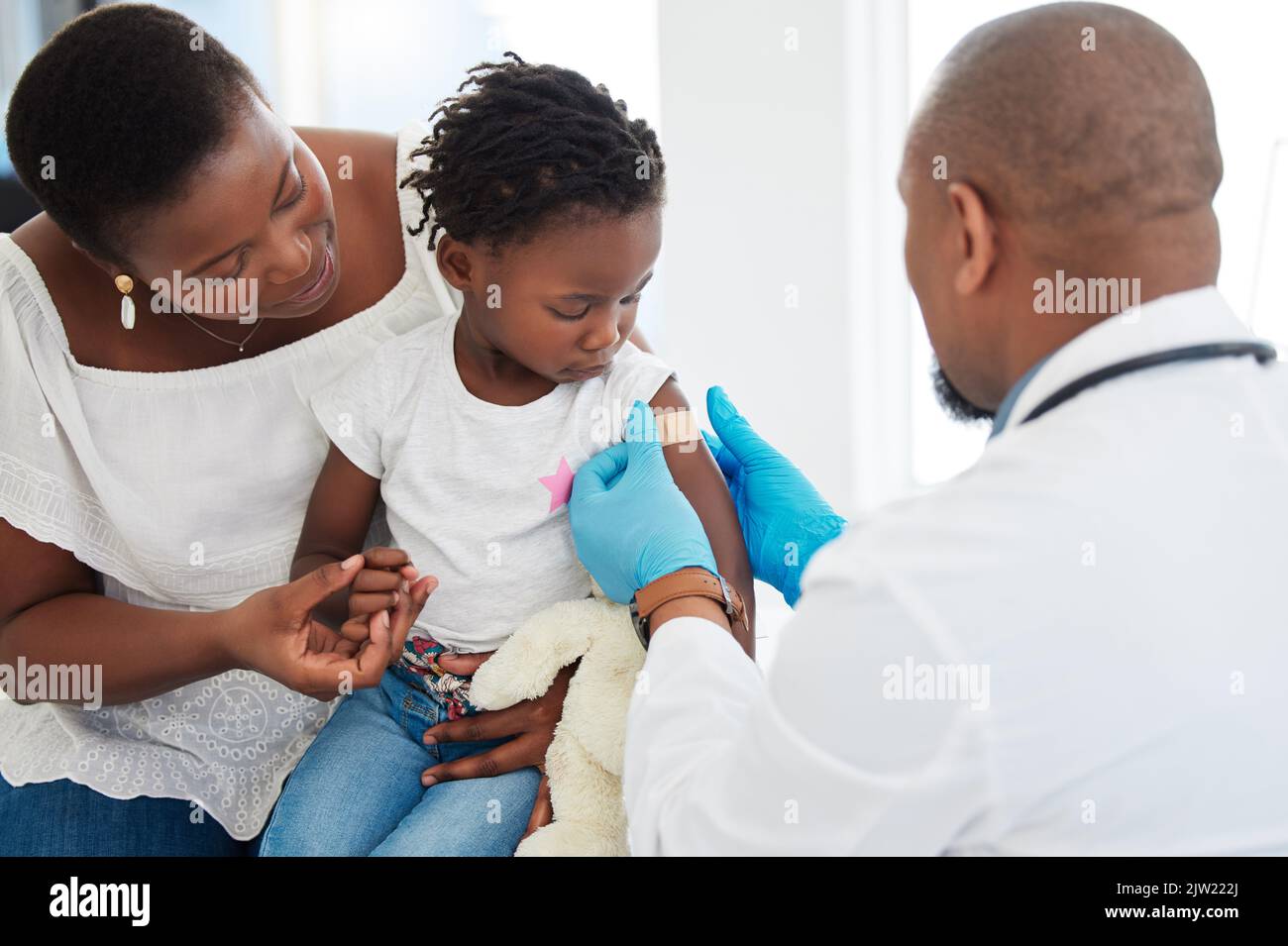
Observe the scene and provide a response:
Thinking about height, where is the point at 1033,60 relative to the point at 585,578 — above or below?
above

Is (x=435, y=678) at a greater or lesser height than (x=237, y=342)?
lesser

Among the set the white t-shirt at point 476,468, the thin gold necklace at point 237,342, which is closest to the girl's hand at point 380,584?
the white t-shirt at point 476,468

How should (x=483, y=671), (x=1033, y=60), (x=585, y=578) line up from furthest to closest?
(x=585, y=578) → (x=483, y=671) → (x=1033, y=60)

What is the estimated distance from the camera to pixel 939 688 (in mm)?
635

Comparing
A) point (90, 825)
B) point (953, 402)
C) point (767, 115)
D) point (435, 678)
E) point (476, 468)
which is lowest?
point (90, 825)

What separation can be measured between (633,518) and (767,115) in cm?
207

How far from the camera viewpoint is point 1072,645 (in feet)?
2.11

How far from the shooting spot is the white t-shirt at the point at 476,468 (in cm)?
124

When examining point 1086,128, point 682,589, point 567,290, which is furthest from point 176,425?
point 1086,128

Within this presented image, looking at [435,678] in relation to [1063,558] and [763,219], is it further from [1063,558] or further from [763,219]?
[763,219]

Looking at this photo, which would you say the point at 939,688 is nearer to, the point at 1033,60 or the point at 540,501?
the point at 1033,60

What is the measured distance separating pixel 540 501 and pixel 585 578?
105 millimetres
